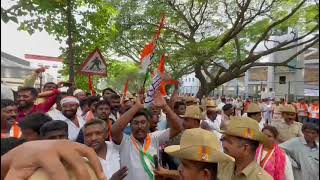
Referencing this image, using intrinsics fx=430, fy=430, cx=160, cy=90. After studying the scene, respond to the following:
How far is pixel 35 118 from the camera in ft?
11.3

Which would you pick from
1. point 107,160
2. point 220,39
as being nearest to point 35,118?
point 107,160

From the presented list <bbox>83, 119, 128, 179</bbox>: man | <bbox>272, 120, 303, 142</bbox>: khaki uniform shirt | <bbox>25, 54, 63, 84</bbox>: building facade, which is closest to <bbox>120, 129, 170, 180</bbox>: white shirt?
<bbox>83, 119, 128, 179</bbox>: man

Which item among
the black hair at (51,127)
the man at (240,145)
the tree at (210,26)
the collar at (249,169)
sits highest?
the tree at (210,26)

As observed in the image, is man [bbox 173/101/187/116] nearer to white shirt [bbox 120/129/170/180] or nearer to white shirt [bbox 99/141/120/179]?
white shirt [bbox 120/129/170/180]

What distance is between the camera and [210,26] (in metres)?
18.2

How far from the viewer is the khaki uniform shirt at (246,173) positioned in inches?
114

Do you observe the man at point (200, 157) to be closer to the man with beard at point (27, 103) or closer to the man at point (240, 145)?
the man at point (240, 145)

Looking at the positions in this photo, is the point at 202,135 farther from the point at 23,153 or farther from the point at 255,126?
the point at 23,153

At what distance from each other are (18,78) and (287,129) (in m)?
5.83

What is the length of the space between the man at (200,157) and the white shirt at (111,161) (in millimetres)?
1229

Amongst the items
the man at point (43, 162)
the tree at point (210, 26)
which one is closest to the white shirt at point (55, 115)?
the man at point (43, 162)

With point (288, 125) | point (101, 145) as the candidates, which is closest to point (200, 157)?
point (101, 145)

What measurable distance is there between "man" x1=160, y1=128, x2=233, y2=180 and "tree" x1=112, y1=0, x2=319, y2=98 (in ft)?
45.7

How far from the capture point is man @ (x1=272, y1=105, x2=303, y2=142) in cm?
639
